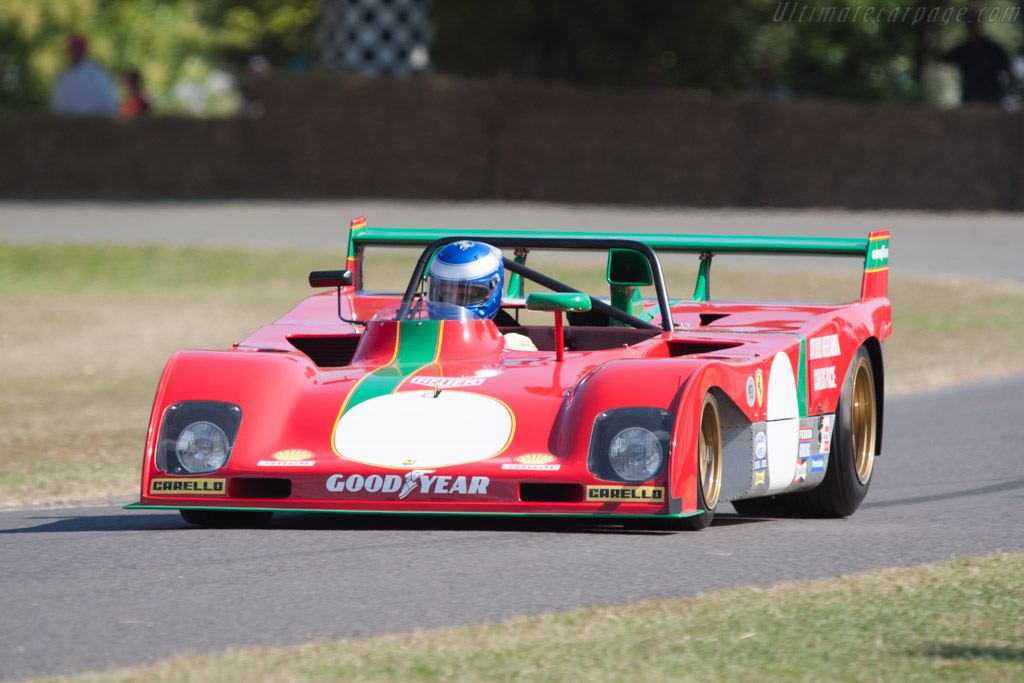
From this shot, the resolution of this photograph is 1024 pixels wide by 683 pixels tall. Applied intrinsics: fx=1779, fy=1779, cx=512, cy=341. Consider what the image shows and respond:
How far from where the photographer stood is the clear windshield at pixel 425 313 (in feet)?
22.2

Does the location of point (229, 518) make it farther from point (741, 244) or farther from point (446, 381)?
point (741, 244)

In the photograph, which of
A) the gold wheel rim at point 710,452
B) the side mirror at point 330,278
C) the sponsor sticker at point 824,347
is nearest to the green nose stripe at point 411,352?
the side mirror at point 330,278

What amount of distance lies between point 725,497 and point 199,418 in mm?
1850

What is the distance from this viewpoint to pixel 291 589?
5.07 m

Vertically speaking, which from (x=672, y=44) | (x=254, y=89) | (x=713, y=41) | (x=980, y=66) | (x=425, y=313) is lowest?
(x=425, y=313)

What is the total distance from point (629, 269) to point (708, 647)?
2.99 m

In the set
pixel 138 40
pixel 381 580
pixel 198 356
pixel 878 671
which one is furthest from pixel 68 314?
pixel 138 40

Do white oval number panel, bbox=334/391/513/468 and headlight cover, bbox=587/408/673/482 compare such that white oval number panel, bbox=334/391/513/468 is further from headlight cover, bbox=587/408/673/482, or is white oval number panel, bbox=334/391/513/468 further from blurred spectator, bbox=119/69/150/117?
blurred spectator, bbox=119/69/150/117

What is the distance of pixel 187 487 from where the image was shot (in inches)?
239

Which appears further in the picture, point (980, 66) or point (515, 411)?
point (980, 66)

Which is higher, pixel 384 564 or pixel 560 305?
pixel 560 305
